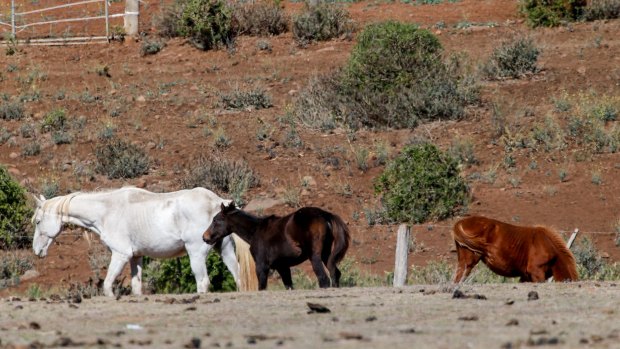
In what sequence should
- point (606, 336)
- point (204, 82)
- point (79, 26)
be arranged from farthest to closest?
point (79, 26) < point (204, 82) < point (606, 336)

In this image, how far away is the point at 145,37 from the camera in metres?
37.4

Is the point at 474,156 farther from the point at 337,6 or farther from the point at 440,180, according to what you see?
the point at 337,6

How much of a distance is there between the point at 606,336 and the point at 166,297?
559 centimetres

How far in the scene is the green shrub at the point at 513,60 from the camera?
30375mm

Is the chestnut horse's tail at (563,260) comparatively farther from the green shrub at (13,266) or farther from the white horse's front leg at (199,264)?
the green shrub at (13,266)

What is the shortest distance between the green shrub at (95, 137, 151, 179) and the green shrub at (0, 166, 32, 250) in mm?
3521

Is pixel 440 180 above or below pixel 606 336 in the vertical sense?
below

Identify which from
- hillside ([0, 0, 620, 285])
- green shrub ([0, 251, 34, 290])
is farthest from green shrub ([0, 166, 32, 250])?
hillside ([0, 0, 620, 285])

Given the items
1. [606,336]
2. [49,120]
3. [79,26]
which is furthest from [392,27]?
[606,336]

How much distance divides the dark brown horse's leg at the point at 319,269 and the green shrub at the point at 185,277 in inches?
79.6

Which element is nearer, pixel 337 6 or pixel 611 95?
pixel 611 95

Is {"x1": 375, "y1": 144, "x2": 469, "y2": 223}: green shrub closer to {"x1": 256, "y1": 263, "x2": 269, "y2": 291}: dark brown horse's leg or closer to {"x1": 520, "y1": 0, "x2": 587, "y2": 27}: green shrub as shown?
{"x1": 256, "y1": 263, "x2": 269, "y2": 291}: dark brown horse's leg

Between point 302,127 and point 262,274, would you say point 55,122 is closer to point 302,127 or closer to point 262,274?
point 302,127

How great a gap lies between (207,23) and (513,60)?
30.6 feet
